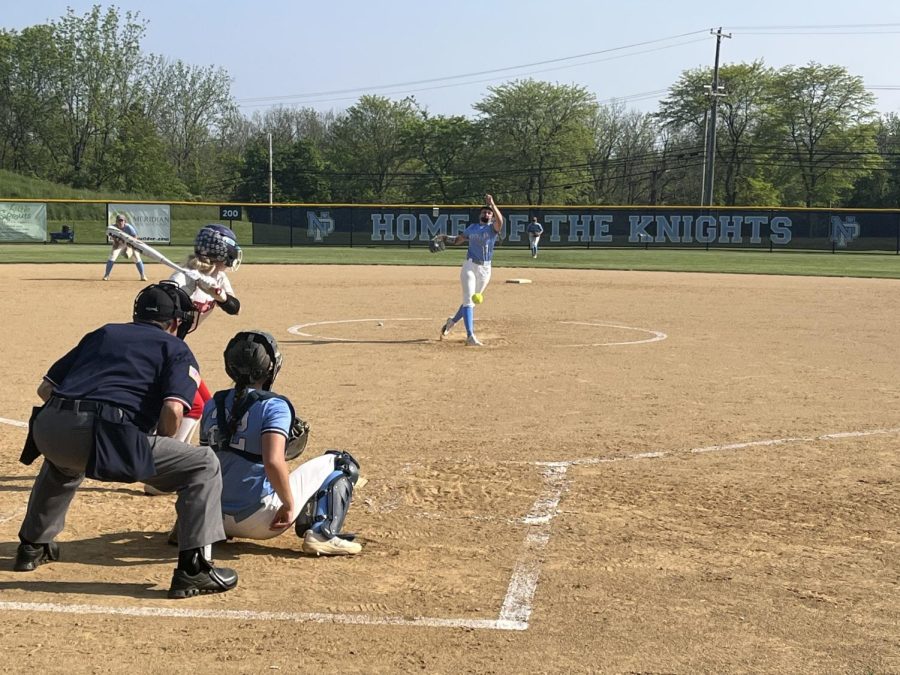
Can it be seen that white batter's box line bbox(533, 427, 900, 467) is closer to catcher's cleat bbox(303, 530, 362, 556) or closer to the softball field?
the softball field

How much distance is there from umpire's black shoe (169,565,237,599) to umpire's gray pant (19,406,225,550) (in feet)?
0.49

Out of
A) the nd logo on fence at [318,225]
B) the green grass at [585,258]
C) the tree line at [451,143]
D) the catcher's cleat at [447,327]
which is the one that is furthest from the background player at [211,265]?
the tree line at [451,143]

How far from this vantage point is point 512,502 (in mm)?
6824

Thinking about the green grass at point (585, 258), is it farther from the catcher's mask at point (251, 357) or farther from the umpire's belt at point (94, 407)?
the umpire's belt at point (94, 407)

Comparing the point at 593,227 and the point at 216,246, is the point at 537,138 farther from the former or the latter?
the point at 216,246

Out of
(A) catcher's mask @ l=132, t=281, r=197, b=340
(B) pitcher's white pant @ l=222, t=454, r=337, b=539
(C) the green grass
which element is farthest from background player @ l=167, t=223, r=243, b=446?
(C) the green grass

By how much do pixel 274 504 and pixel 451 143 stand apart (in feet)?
298

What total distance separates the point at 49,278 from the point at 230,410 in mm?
24164

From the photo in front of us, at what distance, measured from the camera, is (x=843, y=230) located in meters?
49.8

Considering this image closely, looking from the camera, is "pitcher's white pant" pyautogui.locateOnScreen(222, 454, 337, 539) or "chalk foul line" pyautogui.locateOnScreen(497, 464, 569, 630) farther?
"pitcher's white pant" pyautogui.locateOnScreen(222, 454, 337, 539)

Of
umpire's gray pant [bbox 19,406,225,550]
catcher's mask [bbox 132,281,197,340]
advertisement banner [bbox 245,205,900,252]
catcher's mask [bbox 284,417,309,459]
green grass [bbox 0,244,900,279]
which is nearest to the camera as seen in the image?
umpire's gray pant [bbox 19,406,225,550]

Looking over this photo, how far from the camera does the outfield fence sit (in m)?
49.5

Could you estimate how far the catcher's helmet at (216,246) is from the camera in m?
7.54

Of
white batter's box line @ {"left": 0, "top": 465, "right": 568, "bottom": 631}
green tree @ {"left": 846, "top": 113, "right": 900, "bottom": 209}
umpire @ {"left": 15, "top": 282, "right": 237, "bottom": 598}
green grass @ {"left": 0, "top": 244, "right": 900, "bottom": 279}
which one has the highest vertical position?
green tree @ {"left": 846, "top": 113, "right": 900, "bottom": 209}
